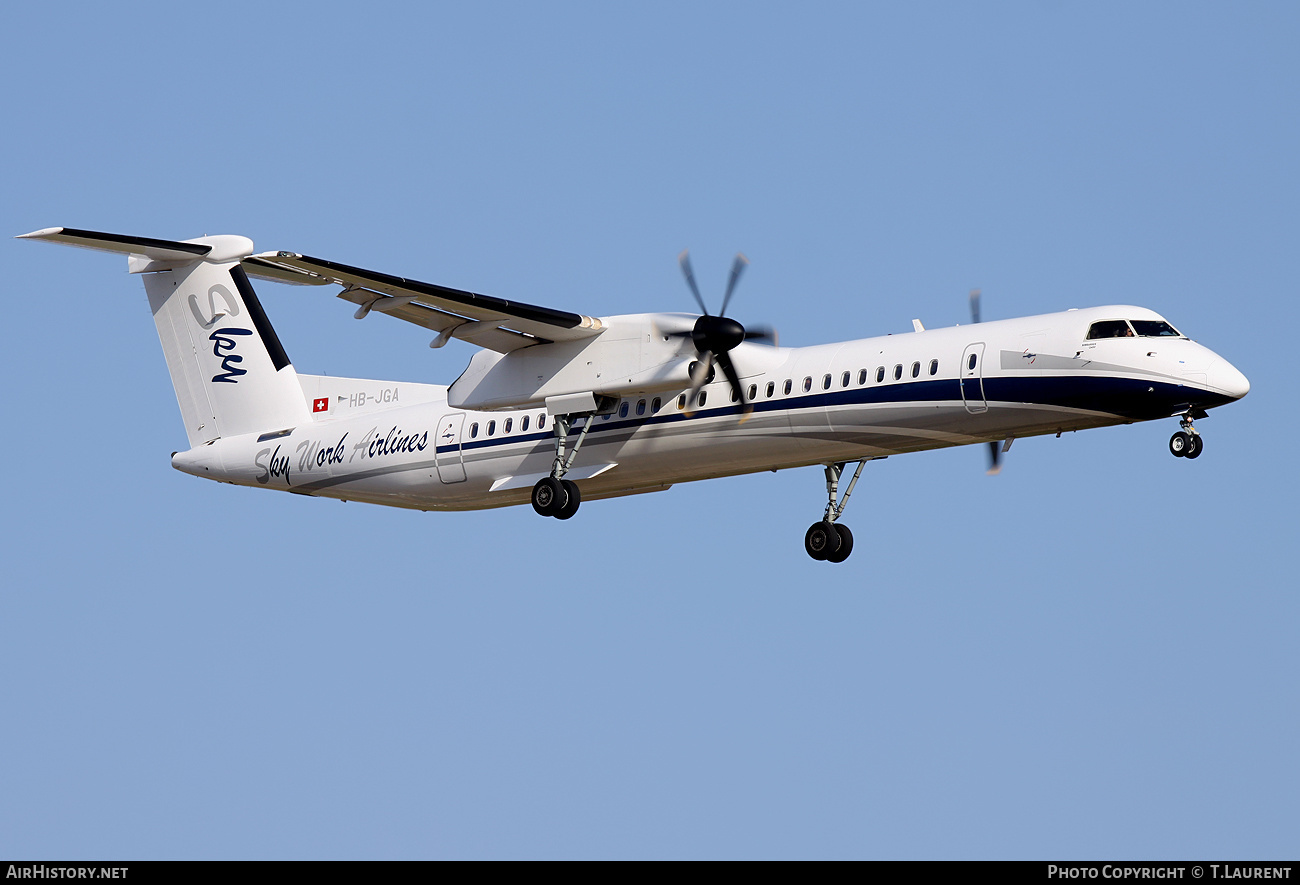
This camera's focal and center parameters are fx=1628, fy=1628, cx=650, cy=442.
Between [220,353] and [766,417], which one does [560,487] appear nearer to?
[766,417]

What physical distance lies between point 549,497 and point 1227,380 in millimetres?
9733

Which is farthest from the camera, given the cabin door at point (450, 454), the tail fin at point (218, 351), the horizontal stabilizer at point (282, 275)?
the tail fin at point (218, 351)

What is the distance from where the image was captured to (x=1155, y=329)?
2148 cm

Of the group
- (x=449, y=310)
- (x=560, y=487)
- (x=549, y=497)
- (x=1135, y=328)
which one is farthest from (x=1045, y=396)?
(x=449, y=310)

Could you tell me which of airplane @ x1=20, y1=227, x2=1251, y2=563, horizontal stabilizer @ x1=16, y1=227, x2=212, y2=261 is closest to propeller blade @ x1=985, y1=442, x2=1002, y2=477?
airplane @ x1=20, y1=227, x2=1251, y2=563

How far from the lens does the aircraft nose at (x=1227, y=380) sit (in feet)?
67.9

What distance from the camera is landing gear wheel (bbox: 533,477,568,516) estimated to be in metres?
24.4

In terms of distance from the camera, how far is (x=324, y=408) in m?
28.3

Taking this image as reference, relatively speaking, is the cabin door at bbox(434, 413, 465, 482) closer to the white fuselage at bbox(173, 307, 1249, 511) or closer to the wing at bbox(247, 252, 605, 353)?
the white fuselage at bbox(173, 307, 1249, 511)

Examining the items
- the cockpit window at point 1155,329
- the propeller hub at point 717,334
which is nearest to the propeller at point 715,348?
the propeller hub at point 717,334

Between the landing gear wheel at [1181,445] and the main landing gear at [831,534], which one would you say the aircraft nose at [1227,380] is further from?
the main landing gear at [831,534]

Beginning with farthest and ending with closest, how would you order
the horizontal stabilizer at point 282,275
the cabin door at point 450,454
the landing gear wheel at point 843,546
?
the cabin door at point 450,454 < the landing gear wheel at point 843,546 < the horizontal stabilizer at point 282,275
